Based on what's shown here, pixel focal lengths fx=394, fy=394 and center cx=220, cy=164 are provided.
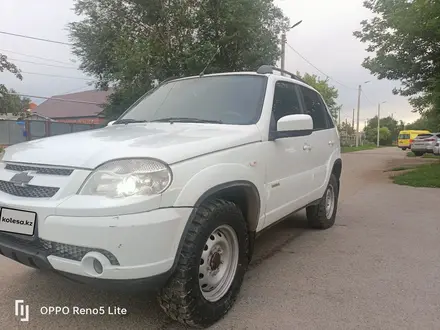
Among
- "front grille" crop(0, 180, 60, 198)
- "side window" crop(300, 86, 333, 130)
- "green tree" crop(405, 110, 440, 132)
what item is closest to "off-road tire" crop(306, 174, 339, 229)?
"side window" crop(300, 86, 333, 130)

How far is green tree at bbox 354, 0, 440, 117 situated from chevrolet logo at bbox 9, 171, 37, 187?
1266cm

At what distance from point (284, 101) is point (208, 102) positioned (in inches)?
31.2

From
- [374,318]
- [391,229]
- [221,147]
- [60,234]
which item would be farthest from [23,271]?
[391,229]

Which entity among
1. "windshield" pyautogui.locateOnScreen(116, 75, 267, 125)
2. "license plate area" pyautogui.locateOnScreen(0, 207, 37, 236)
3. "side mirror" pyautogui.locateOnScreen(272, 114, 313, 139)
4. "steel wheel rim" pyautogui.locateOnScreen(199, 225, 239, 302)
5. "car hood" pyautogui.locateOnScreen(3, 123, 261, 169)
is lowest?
"steel wheel rim" pyautogui.locateOnScreen(199, 225, 239, 302)

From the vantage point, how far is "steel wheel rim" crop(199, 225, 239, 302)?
8.92 feet

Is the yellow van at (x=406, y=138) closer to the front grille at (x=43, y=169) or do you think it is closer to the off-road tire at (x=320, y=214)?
the off-road tire at (x=320, y=214)

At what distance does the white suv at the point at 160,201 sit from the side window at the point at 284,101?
0.11 m

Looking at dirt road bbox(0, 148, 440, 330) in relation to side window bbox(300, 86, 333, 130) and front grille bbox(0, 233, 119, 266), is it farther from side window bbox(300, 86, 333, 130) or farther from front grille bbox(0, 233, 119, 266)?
side window bbox(300, 86, 333, 130)

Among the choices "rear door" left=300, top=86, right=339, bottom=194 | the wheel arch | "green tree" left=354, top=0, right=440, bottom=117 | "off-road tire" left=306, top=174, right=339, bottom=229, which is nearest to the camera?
the wheel arch

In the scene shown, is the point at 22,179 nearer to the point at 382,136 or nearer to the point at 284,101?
the point at 284,101

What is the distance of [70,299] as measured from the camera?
3105 millimetres

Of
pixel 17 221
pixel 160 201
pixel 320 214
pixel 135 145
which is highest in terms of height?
pixel 135 145

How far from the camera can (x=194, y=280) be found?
2490 mm

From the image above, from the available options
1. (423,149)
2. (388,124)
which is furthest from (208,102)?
(388,124)
